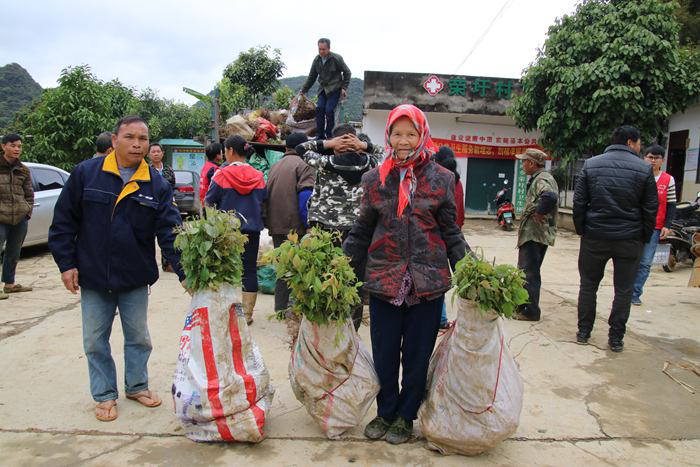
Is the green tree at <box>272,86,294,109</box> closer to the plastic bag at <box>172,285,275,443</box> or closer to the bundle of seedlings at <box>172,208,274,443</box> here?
the bundle of seedlings at <box>172,208,274,443</box>

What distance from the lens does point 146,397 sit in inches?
129

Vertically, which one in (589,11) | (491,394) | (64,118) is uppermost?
(589,11)

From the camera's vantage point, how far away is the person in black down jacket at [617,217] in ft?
14.3

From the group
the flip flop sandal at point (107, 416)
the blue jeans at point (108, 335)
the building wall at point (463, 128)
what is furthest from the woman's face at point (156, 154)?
the building wall at point (463, 128)

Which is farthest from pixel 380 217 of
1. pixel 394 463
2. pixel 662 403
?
pixel 662 403

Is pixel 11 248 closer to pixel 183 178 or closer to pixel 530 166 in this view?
pixel 530 166

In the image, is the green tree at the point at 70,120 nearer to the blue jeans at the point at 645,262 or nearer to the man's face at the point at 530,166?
the man's face at the point at 530,166

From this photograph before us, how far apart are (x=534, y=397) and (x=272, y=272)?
3445 mm

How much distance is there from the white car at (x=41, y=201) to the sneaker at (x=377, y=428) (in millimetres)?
→ 7141

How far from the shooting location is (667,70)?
11430 millimetres

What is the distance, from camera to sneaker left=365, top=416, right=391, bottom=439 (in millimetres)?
2898

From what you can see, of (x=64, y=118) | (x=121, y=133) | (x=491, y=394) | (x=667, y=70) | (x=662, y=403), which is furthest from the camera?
(x=64, y=118)

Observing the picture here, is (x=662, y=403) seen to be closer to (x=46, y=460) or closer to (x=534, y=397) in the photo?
(x=534, y=397)

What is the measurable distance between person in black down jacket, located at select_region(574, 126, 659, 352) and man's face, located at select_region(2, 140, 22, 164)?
5973 mm
